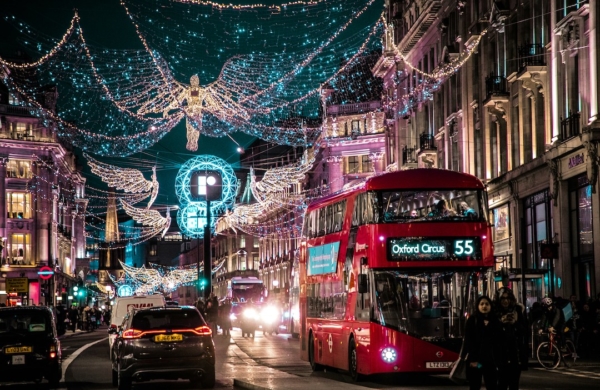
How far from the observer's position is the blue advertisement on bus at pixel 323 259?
2355cm

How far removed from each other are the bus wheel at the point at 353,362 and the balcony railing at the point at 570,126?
1521 centimetres

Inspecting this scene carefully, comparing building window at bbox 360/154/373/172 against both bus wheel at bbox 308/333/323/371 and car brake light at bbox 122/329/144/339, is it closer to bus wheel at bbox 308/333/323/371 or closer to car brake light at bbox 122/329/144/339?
bus wheel at bbox 308/333/323/371

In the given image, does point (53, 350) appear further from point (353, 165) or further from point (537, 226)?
point (353, 165)

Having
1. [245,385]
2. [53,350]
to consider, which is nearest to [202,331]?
[245,385]

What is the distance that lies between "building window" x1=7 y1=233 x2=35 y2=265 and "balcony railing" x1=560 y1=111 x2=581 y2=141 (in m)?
61.6

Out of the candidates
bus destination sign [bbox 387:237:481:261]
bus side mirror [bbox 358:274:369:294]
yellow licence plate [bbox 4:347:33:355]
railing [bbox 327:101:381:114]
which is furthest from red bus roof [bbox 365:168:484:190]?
railing [bbox 327:101:381:114]

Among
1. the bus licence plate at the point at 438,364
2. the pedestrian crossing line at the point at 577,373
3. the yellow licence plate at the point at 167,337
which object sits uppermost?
the yellow licence plate at the point at 167,337

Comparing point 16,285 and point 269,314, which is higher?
point 16,285

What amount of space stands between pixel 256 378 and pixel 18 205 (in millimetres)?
71284

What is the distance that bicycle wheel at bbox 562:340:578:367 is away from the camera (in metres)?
27.0

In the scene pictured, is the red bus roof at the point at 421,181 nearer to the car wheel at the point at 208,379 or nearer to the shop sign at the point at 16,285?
the car wheel at the point at 208,379

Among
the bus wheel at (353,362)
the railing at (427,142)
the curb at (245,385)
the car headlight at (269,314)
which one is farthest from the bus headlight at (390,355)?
the car headlight at (269,314)

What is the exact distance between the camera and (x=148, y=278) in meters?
116

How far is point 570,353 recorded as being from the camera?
2908 cm
